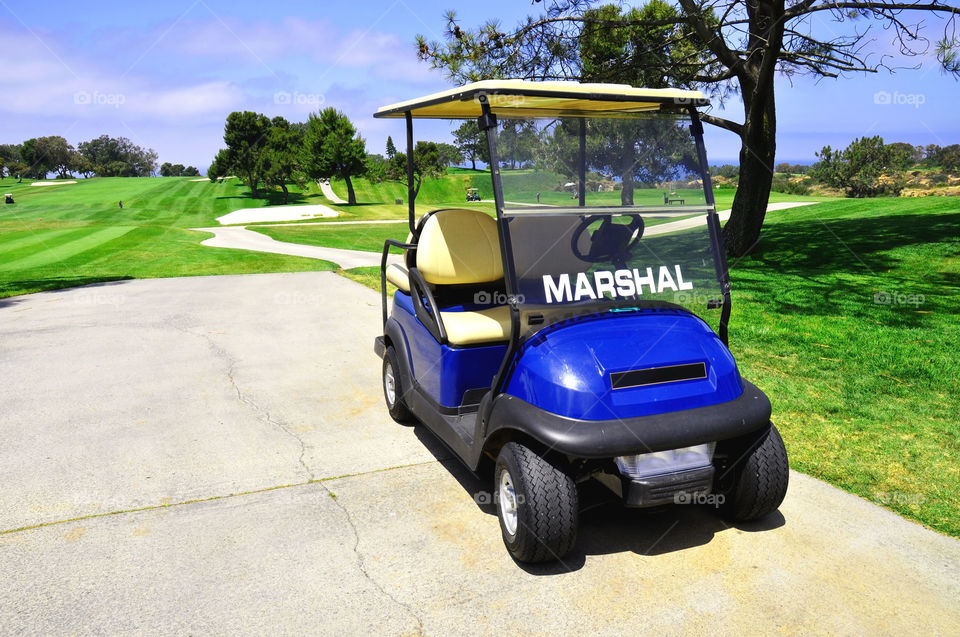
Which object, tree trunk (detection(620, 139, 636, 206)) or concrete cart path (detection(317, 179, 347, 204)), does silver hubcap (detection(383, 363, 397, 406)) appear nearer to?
tree trunk (detection(620, 139, 636, 206))

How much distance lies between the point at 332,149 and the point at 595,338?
44.4 m

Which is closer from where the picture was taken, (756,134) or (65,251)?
(756,134)

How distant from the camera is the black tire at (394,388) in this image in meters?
4.40

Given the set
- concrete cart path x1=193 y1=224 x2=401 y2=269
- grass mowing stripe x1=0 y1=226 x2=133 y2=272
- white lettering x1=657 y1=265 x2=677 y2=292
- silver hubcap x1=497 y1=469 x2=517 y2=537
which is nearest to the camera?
silver hubcap x1=497 y1=469 x2=517 y2=537

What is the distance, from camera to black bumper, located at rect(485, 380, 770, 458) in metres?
2.59

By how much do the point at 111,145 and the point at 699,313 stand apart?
121 meters

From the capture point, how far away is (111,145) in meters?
105

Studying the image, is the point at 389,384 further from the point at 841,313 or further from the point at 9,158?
the point at 9,158

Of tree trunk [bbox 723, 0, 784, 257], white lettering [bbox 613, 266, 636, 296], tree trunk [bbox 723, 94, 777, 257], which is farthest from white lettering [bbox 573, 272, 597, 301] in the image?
tree trunk [bbox 723, 94, 777, 257]

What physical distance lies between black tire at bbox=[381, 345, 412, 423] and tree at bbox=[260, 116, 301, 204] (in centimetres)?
4467

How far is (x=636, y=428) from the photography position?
2633mm

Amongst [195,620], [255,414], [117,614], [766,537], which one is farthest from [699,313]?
[255,414]

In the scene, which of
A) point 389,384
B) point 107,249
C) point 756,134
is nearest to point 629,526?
point 389,384

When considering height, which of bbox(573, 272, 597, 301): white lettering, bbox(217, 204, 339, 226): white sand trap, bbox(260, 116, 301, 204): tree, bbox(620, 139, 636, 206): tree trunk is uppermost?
bbox(260, 116, 301, 204): tree
